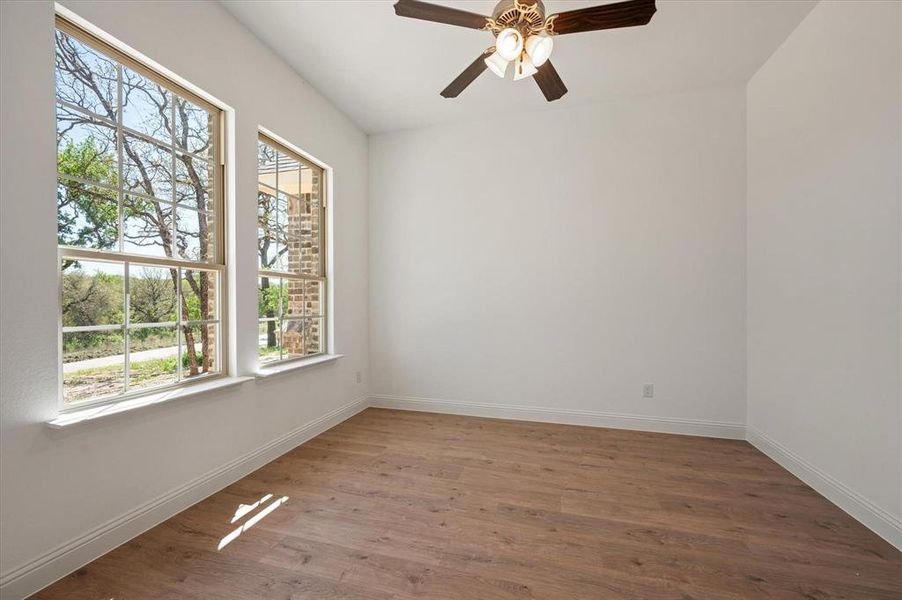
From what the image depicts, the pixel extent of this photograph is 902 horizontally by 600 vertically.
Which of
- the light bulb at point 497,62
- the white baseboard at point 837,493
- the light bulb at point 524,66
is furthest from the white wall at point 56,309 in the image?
the white baseboard at point 837,493

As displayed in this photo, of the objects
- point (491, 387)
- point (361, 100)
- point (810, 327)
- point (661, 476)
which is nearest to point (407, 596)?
point (661, 476)

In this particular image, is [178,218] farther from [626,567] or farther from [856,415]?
[856,415]

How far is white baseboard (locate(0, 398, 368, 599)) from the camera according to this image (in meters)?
1.49

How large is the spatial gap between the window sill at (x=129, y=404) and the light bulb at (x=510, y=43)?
2604 mm

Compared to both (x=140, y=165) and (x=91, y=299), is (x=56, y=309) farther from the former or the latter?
(x=140, y=165)

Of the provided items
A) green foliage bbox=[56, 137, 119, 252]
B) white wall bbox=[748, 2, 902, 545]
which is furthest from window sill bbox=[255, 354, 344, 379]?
white wall bbox=[748, 2, 902, 545]

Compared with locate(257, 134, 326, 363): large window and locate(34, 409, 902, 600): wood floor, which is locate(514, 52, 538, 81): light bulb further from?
locate(34, 409, 902, 600): wood floor

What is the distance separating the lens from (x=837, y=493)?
7.17ft

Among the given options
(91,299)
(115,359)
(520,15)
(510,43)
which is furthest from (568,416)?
(91,299)

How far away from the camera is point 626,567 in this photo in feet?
5.49

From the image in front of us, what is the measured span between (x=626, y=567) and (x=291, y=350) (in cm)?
282

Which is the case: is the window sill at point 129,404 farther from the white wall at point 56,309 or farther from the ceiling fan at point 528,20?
the ceiling fan at point 528,20

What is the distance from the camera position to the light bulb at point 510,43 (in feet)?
6.31

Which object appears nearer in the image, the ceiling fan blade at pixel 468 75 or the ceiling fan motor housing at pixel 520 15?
the ceiling fan motor housing at pixel 520 15
